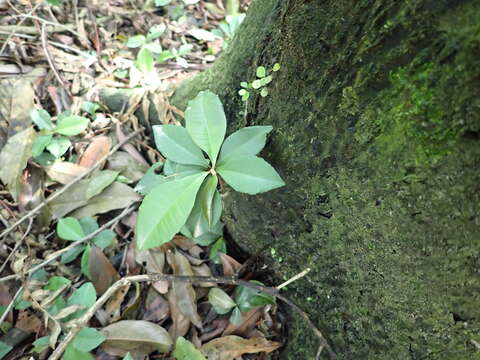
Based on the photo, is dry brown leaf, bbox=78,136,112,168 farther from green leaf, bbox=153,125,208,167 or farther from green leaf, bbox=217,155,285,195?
green leaf, bbox=217,155,285,195

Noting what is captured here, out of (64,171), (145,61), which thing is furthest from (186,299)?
(145,61)

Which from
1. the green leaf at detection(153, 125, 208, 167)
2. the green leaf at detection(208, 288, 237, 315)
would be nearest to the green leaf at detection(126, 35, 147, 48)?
the green leaf at detection(153, 125, 208, 167)

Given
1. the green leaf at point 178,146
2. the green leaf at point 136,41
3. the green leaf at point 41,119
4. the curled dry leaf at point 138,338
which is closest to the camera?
the green leaf at point 178,146

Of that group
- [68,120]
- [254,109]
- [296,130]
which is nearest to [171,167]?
[254,109]

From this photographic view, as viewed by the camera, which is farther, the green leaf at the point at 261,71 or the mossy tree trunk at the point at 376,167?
the green leaf at the point at 261,71

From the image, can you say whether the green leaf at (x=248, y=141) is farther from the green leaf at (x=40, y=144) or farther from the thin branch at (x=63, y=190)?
the green leaf at (x=40, y=144)

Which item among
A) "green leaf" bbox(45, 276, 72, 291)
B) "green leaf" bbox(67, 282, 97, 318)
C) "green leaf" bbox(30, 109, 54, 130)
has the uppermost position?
"green leaf" bbox(30, 109, 54, 130)

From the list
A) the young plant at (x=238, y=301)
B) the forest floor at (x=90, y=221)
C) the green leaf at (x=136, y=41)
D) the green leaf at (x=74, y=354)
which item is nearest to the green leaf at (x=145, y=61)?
the forest floor at (x=90, y=221)

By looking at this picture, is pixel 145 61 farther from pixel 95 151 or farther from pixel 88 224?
pixel 88 224
